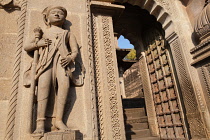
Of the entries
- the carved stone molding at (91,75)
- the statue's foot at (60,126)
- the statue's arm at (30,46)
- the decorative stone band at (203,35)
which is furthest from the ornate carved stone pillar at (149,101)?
the statue's arm at (30,46)

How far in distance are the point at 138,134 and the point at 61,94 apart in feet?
12.8

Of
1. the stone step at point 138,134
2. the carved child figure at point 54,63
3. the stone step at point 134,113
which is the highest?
the carved child figure at point 54,63

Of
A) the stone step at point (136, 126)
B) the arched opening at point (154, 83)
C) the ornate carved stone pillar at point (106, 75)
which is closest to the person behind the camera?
the ornate carved stone pillar at point (106, 75)

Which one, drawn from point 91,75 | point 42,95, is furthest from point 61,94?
point 91,75

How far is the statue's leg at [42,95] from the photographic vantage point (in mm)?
2472

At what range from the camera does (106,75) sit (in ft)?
11.5

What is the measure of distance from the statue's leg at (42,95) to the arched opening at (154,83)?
3471 mm

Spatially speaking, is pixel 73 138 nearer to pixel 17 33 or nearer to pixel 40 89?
pixel 40 89

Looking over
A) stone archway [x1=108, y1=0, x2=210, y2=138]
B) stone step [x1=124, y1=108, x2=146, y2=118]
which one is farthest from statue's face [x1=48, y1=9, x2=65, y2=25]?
stone step [x1=124, y1=108, x2=146, y2=118]

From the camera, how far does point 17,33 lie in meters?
3.38

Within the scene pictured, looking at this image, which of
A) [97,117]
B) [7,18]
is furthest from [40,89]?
[7,18]

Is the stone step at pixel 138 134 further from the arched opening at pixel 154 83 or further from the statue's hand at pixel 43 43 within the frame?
the statue's hand at pixel 43 43

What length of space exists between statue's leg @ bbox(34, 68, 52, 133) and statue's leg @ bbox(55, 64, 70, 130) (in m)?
0.17

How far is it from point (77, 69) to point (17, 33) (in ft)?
4.81
